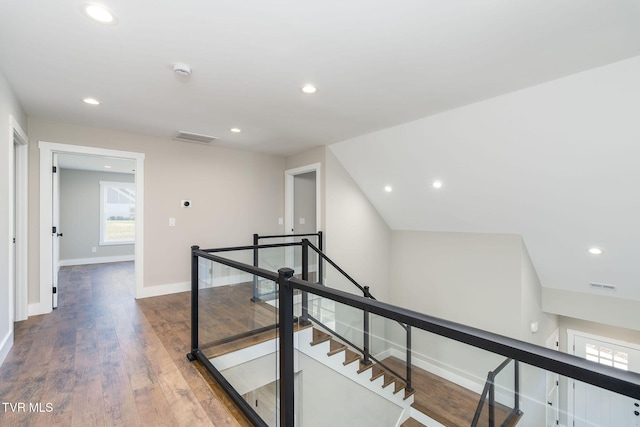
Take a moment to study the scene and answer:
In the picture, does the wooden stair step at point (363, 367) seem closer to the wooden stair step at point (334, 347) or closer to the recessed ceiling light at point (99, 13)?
the wooden stair step at point (334, 347)

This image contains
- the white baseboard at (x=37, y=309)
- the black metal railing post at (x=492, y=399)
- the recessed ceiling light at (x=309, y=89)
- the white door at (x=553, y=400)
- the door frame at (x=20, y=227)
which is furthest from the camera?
the white baseboard at (x=37, y=309)

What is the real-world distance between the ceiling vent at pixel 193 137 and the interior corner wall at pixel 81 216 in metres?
4.51

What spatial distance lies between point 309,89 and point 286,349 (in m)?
2.22

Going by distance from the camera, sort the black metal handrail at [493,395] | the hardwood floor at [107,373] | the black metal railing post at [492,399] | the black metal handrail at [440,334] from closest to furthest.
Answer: the black metal handrail at [440,334]
the black metal handrail at [493,395]
the black metal railing post at [492,399]
the hardwood floor at [107,373]

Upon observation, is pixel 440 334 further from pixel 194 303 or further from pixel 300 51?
pixel 194 303

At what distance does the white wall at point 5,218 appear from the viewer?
2.37m

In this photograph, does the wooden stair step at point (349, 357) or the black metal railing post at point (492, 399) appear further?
the wooden stair step at point (349, 357)

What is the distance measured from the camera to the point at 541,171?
3.26 metres

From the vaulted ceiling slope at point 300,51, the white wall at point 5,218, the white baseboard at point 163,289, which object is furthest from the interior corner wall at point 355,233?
the white wall at point 5,218

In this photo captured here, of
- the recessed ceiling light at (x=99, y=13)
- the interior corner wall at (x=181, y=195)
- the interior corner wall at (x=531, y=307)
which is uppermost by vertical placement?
the recessed ceiling light at (x=99, y=13)

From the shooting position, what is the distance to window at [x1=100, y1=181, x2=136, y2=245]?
7.55m

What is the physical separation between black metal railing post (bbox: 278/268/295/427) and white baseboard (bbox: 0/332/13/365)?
247 centimetres

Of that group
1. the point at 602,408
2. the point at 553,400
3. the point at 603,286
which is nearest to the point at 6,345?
the point at 553,400

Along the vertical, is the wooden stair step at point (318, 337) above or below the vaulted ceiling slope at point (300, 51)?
below
